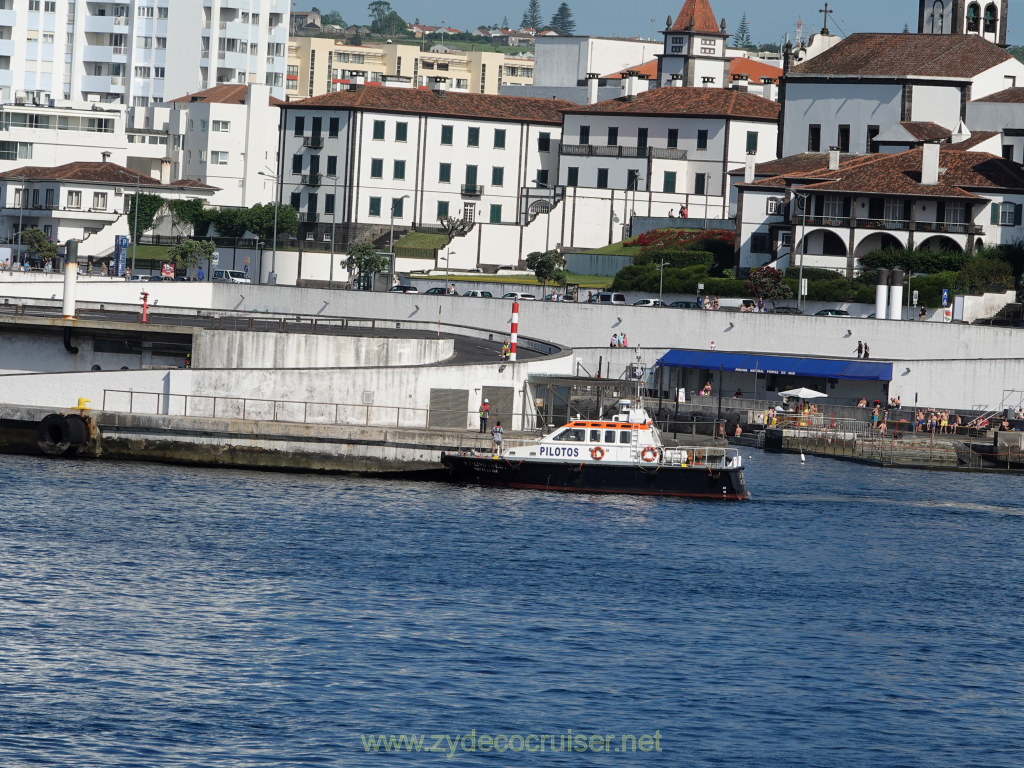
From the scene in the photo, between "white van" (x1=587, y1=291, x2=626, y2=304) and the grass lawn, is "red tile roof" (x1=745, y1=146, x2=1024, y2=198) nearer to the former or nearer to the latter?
"white van" (x1=587, y1=291, x2=626, y2=304)

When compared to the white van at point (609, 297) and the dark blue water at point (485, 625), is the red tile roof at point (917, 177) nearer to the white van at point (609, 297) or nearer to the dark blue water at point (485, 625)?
the white van at point (609, 297)

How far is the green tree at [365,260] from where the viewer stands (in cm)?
11188

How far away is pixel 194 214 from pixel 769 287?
180 feet

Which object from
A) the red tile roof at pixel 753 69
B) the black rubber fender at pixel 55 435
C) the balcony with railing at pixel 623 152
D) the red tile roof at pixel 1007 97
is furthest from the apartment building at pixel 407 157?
the black rubber fender at pixel 55 435

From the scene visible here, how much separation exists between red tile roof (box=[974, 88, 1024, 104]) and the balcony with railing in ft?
74.0

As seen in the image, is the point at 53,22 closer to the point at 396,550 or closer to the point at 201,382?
the point at 201,382

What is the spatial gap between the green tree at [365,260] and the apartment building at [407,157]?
1064 cm

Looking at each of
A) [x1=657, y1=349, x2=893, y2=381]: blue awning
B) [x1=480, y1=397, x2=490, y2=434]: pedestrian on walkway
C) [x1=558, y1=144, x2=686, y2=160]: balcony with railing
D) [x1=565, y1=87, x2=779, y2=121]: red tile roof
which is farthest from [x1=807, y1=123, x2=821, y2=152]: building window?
[x1=480, y1=397, x2=490, y2=434]: pedestrian on walkway

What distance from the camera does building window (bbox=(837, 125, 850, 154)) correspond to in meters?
119

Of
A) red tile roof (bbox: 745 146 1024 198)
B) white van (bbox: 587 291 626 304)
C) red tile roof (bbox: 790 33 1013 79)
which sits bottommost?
white van (bbox: 587 291 626 304)

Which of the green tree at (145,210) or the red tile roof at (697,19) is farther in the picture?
the red tile roof at (697,19)

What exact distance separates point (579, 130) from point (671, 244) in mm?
21071

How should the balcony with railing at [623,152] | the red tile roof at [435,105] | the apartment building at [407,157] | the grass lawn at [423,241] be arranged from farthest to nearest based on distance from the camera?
the red tile roof at [435,105] → the apartment building at [407,157] → the balcony with railing at [623,152] → the grass lawn at [423,241]

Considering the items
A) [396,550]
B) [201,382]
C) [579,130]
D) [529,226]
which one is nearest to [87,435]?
[201,382]
